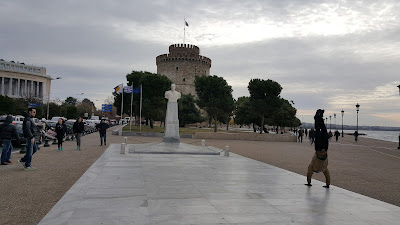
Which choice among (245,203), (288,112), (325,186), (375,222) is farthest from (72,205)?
(288,112)

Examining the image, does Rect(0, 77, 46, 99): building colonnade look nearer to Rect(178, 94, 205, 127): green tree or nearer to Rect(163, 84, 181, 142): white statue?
Rect(178, 94, 205, 127): green tree

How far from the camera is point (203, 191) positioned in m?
6.74

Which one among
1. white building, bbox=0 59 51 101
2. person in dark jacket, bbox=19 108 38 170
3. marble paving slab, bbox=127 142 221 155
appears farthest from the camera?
white building, bbox=0 59 51 101

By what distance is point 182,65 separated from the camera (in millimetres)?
76938

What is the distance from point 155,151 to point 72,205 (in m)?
9.56

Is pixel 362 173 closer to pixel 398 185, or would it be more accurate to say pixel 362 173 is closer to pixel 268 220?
pixel 398 185

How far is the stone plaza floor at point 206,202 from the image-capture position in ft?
15.7

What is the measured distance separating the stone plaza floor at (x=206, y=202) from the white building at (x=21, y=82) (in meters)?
90.0

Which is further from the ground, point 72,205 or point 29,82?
point 29,82

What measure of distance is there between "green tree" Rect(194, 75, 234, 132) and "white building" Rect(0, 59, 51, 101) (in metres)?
61.2

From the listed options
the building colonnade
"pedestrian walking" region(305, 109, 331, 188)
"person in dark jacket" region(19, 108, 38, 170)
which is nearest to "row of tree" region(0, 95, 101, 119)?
the building colonnade

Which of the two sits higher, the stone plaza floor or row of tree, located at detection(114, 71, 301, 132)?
row of tree, located at detection(114, 71, 301, 132)

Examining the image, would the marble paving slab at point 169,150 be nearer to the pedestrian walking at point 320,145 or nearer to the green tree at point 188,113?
the pedestrian walking at point 320,145

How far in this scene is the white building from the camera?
8944 centimetres
